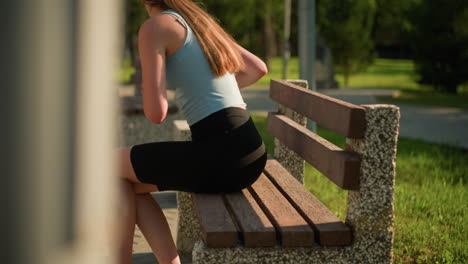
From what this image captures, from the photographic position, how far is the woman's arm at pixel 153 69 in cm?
285

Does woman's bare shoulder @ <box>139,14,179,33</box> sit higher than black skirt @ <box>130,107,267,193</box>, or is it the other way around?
woman's bare shoulder @ <box>139,14,179,33</box>

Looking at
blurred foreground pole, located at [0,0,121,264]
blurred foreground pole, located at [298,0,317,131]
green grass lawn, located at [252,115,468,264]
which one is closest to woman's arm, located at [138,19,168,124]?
green grass lawn, located at [252,115,468,264]

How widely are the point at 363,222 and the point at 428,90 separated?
63.7 feet

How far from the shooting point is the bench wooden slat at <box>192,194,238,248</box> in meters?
2.46

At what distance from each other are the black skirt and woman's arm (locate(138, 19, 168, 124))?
6.9 inches

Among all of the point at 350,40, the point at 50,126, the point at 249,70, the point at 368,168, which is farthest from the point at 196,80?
the point at 350,40

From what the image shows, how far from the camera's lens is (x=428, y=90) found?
21.2m

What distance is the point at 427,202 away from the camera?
17.5 ft

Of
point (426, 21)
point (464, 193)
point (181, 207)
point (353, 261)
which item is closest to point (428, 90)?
point (426, 21)

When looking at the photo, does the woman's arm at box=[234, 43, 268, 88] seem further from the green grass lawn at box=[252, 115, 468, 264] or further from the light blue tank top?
the green grass lawn at box=[252, 115, 468, 264]

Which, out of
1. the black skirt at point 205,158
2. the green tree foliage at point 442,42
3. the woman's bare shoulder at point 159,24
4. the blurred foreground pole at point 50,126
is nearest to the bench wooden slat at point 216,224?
the black skirt at point 205,158

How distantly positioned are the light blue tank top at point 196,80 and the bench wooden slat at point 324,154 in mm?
414

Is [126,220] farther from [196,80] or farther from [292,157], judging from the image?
[292,157]

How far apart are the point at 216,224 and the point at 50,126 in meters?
2.17
